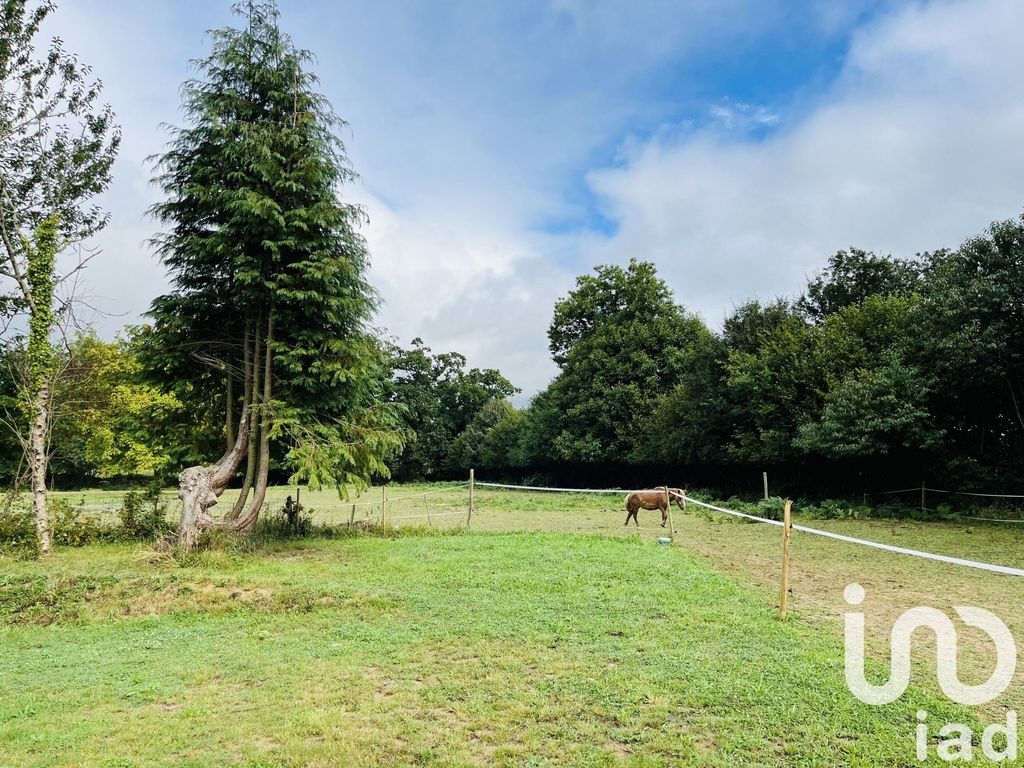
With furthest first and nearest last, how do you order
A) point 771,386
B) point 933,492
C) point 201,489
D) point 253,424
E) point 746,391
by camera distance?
point 746,391 < point 771,386 < point 933,492 < point 253,424 < point 201,489

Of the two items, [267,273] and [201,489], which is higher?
[267,273]

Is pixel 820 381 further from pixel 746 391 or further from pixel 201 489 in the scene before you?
pixel 201 489

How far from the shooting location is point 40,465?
1173cm

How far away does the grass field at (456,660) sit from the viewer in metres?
3.87

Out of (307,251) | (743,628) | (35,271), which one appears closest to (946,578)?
(743,628)

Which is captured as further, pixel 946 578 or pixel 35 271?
pixel 35 271

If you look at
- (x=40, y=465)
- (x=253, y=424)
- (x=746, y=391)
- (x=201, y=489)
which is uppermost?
(x=746, y=391)

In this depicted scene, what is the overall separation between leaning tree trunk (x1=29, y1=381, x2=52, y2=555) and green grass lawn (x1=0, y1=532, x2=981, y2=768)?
3.01 m

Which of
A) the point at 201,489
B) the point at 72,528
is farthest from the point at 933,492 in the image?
the point at 72,528

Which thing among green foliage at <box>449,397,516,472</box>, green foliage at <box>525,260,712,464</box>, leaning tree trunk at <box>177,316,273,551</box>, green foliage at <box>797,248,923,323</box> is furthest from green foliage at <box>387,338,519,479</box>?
leaning tree trunk at <box>177,316,273,551</box>

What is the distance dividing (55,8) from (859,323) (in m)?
24.2

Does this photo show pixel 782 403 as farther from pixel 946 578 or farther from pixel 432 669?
pixel 432 669

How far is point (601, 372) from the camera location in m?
35.3

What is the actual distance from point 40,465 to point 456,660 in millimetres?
10725
